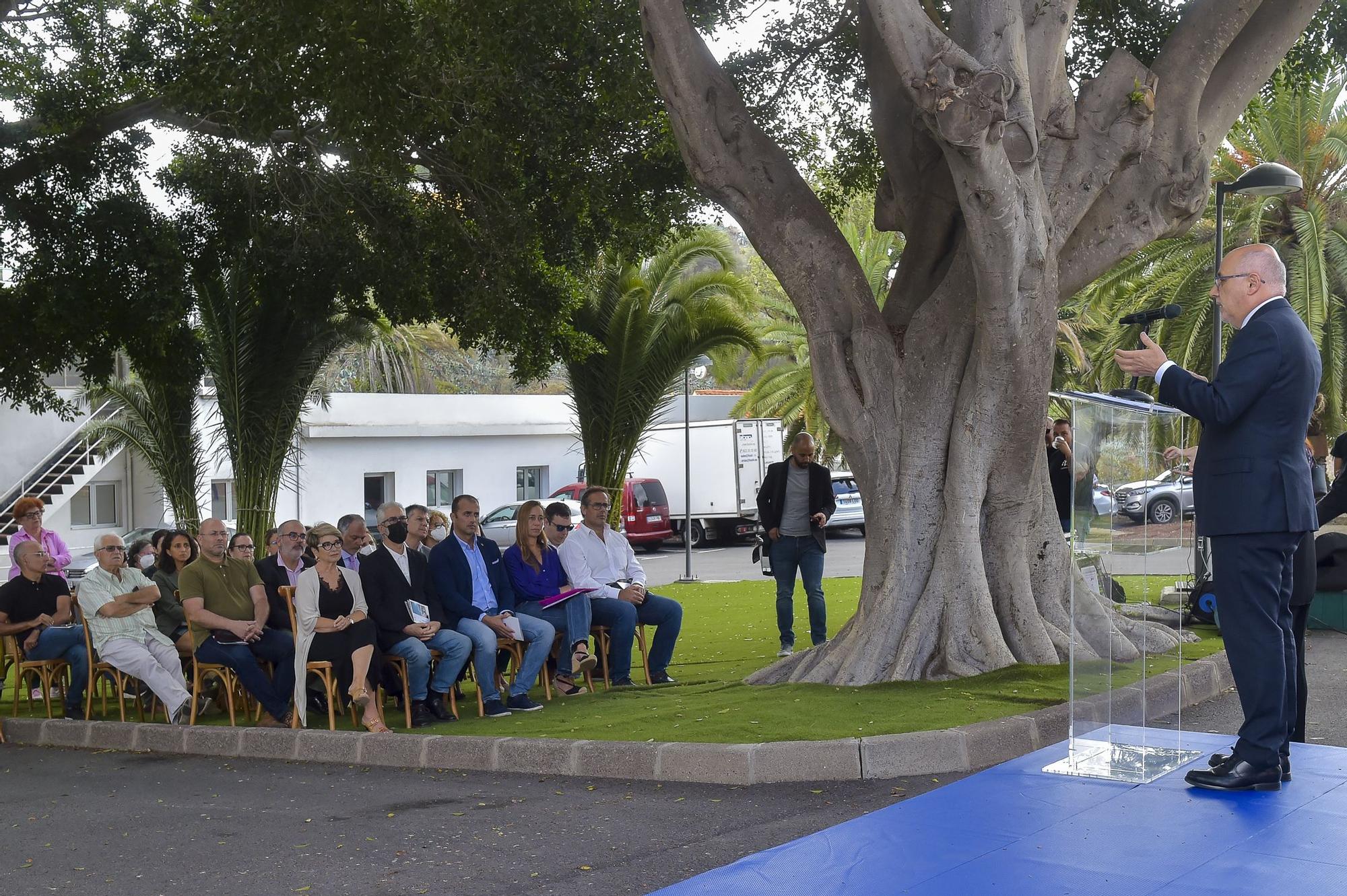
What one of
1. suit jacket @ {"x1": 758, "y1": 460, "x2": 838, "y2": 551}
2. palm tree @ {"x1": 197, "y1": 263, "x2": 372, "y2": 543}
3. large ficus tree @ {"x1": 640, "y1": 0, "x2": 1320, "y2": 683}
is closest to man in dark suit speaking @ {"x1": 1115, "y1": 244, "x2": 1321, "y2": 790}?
large ficus tree @ {"x1": 640, "y1": 0, "x2": 1320, "y2": 683}

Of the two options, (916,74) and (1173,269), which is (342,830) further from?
(1173,269)

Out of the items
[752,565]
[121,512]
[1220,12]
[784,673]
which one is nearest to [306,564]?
[784,673]

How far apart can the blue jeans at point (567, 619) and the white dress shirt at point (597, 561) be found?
17 cm

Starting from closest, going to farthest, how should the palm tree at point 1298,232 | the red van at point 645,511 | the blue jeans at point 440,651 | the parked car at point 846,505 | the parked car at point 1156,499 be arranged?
1. the parked car at point 1156,499
2. the blue jeans at point 440,651
3. the palm tree at point 1298,232
4. the red van at point 645,511
5. the parked car at point 846,505

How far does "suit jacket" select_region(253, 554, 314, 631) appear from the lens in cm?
976

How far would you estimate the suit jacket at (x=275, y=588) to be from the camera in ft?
32.0

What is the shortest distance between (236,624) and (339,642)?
92cm

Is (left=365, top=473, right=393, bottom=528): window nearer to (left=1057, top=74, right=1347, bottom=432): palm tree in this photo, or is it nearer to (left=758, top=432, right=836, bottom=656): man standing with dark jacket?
(left=1057, top=74, right=1347, bottom=432): palm tree

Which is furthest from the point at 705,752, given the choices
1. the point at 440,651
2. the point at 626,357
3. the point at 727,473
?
the point at 727,473

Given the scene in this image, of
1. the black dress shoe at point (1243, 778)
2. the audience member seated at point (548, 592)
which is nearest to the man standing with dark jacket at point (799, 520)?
the audience member seated at point (548, 592)

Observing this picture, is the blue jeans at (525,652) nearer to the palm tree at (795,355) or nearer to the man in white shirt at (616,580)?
the man in white shirt at (616,580)

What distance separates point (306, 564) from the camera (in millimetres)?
10711

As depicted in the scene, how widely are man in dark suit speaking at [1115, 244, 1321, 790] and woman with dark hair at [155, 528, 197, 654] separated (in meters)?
7.59

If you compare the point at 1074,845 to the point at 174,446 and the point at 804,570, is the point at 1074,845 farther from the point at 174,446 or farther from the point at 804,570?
the point at 174,446
